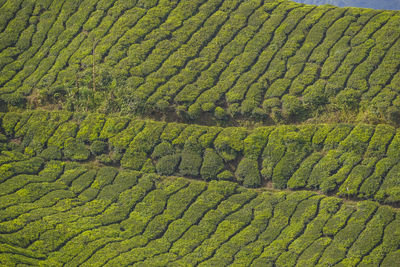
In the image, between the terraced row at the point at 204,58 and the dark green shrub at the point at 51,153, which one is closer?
the dark green shrub at the point at 51,153

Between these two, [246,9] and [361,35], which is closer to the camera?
[361,35]

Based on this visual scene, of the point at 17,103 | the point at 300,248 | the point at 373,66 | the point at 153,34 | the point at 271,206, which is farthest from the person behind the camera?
the point at 153,34

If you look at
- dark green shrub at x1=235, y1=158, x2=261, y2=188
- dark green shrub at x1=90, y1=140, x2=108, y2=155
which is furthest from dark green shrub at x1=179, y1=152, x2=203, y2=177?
dark green shrub at x1=90, y1=140, x2=108, y2=155

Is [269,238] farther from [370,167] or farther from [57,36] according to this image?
[57,36]

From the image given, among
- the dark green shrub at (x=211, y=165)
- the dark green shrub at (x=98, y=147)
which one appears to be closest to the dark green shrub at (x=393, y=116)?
the dark green shrub at (x=211, y=165)

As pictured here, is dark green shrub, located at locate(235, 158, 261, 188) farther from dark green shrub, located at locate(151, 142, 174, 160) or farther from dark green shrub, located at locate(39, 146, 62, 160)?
dark green shrub, located at locate(39, 146, 62, 160)

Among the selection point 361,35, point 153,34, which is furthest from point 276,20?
point 153,34

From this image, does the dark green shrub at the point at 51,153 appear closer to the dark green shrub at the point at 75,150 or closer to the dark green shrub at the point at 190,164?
the dark green shrub at the point at 75,150

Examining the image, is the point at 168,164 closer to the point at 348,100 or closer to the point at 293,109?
the point at 293,109
